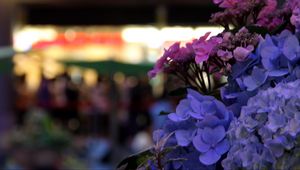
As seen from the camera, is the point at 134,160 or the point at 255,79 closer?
the point at 255,79

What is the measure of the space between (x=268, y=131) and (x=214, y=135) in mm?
138

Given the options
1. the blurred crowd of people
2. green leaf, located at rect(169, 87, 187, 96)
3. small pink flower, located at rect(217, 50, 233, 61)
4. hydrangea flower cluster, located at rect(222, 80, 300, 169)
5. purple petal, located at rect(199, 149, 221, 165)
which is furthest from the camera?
the blurred crowd of people

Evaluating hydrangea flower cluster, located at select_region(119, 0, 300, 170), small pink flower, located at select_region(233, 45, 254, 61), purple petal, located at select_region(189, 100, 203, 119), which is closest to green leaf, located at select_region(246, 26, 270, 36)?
hydrangea flower cluster, located at select_region(119, 0, 300, 170)

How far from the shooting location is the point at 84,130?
15.6 metres

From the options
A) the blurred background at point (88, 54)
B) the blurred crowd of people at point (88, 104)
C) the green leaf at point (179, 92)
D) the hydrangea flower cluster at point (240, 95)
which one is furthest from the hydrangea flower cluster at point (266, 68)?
the blurred crowd of people at point (88, 104)

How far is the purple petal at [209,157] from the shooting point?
53.6 inches

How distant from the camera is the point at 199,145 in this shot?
1.39 m

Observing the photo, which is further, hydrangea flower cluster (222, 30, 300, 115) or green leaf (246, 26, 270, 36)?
green leaf (246, 26, 270, 36)

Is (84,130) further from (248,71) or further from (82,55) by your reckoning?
(248,71)

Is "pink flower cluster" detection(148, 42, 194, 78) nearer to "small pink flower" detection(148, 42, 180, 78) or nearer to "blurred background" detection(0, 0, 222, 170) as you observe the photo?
"small pink flower" detection(148, 42, 180, 78)

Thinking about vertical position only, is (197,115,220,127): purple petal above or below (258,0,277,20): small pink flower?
below

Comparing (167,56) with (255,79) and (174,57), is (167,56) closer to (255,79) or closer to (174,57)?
(174,57)

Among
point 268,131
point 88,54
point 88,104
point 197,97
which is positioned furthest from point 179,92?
point 88,54

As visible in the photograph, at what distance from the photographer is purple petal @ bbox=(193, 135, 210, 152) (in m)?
1.38
